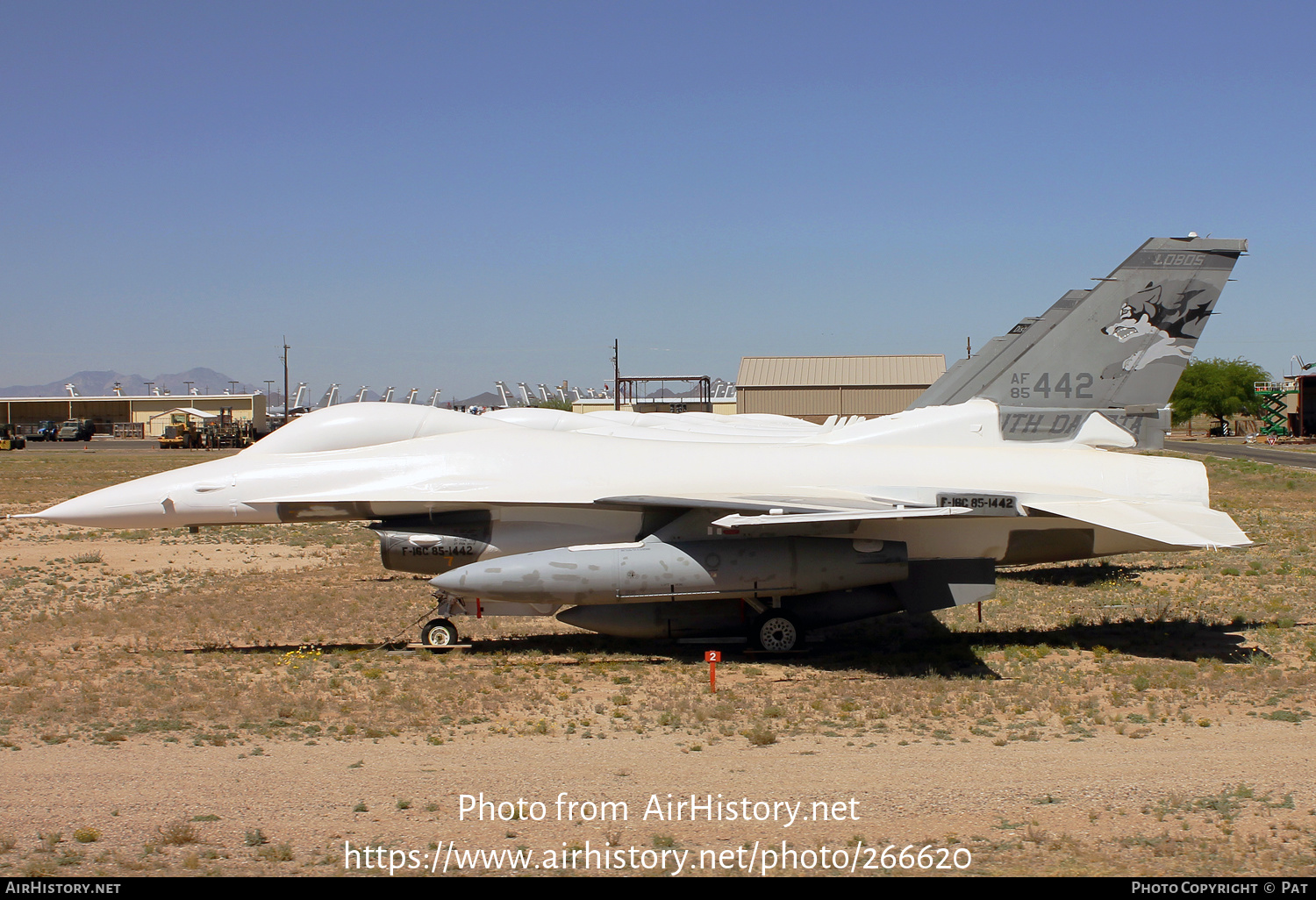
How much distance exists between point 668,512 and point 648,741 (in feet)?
12.8

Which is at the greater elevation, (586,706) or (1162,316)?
(1162,316)

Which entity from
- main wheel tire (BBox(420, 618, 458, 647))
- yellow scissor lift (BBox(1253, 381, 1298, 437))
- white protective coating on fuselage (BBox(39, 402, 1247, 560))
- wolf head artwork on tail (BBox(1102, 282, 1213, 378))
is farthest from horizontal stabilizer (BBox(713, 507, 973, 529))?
yellow scissor lift (BBox(1253, 381, 1298, 437))

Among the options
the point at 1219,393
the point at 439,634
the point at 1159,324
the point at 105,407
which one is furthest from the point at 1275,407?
the point at 105,407

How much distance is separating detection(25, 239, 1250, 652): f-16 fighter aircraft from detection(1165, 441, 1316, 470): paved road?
39.9 meters

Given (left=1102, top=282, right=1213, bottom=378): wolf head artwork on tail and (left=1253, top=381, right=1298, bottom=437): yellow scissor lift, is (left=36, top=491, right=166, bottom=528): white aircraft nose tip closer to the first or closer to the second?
(left=1102, top=282, right=1213, bottom=378): wolf head artwork on tail

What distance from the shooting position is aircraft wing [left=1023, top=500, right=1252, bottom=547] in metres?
11.2

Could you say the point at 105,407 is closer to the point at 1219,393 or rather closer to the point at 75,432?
the point at 75,432

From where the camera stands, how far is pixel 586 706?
33.0ft

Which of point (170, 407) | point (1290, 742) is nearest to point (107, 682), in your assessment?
point (1290, 742)

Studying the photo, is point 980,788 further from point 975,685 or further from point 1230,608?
point 1230,608

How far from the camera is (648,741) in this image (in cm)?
886

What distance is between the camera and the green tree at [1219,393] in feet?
281
